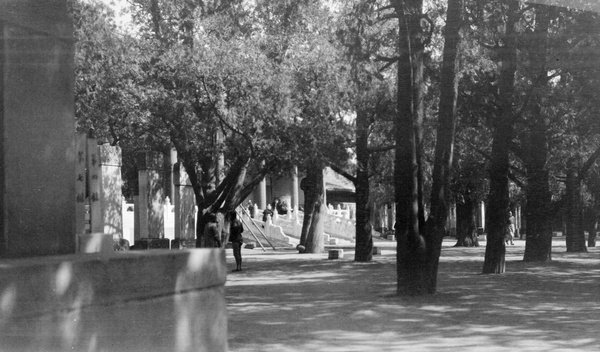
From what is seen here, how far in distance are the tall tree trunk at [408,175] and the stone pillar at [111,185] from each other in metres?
6.80

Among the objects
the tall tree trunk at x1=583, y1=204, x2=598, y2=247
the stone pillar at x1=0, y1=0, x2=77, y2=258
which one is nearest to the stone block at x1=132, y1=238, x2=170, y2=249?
the stone pillar at x1=0, y1=0, x2=77, y2=258

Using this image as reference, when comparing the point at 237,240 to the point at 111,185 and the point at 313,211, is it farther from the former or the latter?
the point at 313,211

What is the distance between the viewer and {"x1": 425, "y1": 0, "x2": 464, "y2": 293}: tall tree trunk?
669 inches

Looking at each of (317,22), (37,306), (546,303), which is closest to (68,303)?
(37,306)

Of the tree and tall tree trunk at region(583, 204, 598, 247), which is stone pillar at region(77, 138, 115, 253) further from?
tall tree trunk at region(583, 204, 598, 247)

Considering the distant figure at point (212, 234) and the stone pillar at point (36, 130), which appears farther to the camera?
the distant figure at point (212, 234)

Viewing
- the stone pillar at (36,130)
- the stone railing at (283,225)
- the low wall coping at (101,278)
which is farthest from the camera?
the stone railing at (283,225)

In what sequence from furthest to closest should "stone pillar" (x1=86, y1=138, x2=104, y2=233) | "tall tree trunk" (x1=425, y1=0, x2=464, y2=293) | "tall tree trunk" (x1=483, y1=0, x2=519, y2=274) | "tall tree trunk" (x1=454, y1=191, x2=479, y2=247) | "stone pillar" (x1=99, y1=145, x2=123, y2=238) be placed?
"tall tree trunk" (x1=454, y1=191, x2=479, y2=247) < "tall tree trunk" (x1=483, y1=0, x2=519, y2=274) < "stone pillar" (x1=99, y1=145, x2=123, y2=238) < "tall tree trunk" (x1=425, y1=0, x2=464, y2=293) < "stone pillar" (x1=86, y1=138, x2=104, y2=233)

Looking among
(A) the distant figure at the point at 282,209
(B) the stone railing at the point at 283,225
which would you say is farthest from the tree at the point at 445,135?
(A) the distant figure at the point at 282,209

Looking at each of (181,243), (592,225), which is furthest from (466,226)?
(181,243)

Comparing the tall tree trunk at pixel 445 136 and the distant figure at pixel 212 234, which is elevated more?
the tall tree trunk at pixel 445 136

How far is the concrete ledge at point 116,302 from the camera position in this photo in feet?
17.0

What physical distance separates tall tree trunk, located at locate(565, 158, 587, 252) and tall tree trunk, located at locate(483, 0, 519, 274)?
19.7 feet

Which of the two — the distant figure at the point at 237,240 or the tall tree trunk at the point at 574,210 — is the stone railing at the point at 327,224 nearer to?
the tall tree trunk at the point at 574,210
